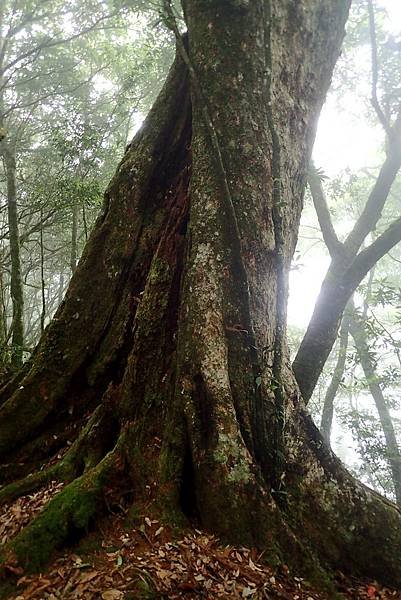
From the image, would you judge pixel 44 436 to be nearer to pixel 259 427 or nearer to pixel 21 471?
pixel 21 471

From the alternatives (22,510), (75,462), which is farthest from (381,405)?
(22,510)

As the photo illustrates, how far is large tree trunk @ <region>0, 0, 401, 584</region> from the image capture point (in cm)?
299

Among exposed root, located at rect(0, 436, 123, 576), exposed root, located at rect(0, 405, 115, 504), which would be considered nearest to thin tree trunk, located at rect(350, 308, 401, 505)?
exposed root, located at rect(0, 405, 115, 504)

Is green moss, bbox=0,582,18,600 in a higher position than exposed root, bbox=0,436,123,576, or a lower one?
lower

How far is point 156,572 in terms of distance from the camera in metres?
2.47

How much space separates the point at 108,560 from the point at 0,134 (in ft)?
13.4

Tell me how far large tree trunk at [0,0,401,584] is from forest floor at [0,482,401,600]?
114mm

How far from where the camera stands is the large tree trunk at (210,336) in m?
2.99

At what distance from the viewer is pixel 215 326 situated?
3266mm

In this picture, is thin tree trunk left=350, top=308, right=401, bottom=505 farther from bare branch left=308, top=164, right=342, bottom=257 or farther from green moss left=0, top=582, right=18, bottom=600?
green moss left=0, top=582, right=18, bottom=600

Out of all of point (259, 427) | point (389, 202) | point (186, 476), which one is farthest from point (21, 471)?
Answer: point (389, 202)

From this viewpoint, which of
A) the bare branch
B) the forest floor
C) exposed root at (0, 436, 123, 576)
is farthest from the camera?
the bare branch

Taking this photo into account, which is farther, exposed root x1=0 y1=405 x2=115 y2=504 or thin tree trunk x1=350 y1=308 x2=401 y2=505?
thin tree trunk x1=350 y1=308 x2=401 y2=505

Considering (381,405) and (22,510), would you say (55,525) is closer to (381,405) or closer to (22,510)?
(22,510)
